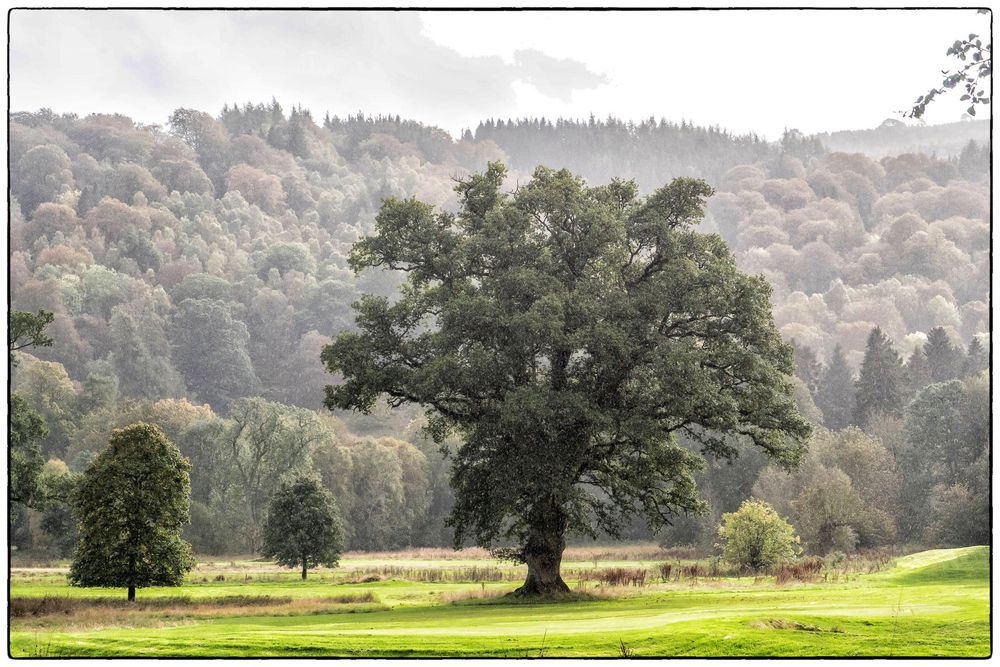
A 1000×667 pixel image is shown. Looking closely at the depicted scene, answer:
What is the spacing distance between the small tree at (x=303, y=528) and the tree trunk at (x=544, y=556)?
56.4ft

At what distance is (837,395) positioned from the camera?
112 m

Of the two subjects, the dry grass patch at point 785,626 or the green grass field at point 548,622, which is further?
the dry grass patch at point 785,626

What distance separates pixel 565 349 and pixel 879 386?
6947 centimetres

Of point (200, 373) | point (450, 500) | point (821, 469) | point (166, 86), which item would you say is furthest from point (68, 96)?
point (821, 469)

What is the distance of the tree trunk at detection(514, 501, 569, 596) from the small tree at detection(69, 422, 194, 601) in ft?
37.8

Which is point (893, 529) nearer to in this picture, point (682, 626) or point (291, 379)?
point (682, 626)

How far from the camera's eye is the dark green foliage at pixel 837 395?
107250 mm

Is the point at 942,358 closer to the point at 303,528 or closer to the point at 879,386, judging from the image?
the point at 879,386

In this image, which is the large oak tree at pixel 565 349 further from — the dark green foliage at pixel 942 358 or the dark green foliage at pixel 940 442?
the dark green foliage at pixel 942 358

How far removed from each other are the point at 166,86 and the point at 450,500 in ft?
302

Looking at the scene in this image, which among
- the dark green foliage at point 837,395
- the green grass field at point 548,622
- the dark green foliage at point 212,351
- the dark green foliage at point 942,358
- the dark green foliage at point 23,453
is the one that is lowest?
the green grass field at point 548,622

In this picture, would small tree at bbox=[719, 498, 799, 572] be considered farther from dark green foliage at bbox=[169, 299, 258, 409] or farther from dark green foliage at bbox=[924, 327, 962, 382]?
dark green foliage at bbox=[169, 299, 258, 409]

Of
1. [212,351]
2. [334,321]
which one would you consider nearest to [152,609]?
[212,351]

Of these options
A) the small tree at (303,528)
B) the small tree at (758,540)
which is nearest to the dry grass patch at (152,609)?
the small tree at (303,528)
